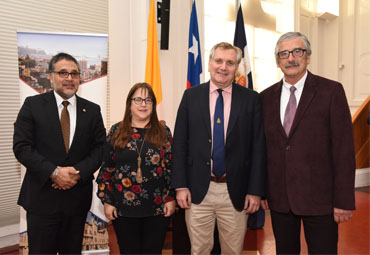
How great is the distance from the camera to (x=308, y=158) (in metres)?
1.84

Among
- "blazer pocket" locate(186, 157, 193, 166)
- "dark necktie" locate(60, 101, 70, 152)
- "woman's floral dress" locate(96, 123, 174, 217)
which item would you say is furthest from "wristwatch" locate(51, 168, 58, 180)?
"blazer pocket" locate(186, 157, 193, 166)

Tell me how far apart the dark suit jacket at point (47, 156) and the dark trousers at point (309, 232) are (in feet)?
4.01

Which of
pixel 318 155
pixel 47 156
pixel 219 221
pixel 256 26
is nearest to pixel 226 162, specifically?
pixel 219 221

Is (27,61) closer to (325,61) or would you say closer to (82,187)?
(82,187)

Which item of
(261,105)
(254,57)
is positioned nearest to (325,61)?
(254,57)

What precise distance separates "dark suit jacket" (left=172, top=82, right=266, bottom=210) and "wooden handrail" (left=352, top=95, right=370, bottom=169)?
Answer: 4271mm

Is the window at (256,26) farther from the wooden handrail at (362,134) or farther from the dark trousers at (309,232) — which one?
the dark trousers at (309,232)

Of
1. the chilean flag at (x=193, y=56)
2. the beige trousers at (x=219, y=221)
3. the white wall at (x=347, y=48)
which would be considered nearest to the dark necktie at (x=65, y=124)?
the beige trousers at (x=219, y=221)

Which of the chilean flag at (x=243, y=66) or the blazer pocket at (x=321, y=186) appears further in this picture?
the chilean flag at (x=243, y=66)

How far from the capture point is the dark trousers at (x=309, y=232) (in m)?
1.84

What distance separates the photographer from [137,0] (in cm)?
404

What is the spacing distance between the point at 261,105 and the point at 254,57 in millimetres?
4087

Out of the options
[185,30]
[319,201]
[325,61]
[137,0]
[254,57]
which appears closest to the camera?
[319,201]

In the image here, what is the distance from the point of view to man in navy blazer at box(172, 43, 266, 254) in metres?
1.98
